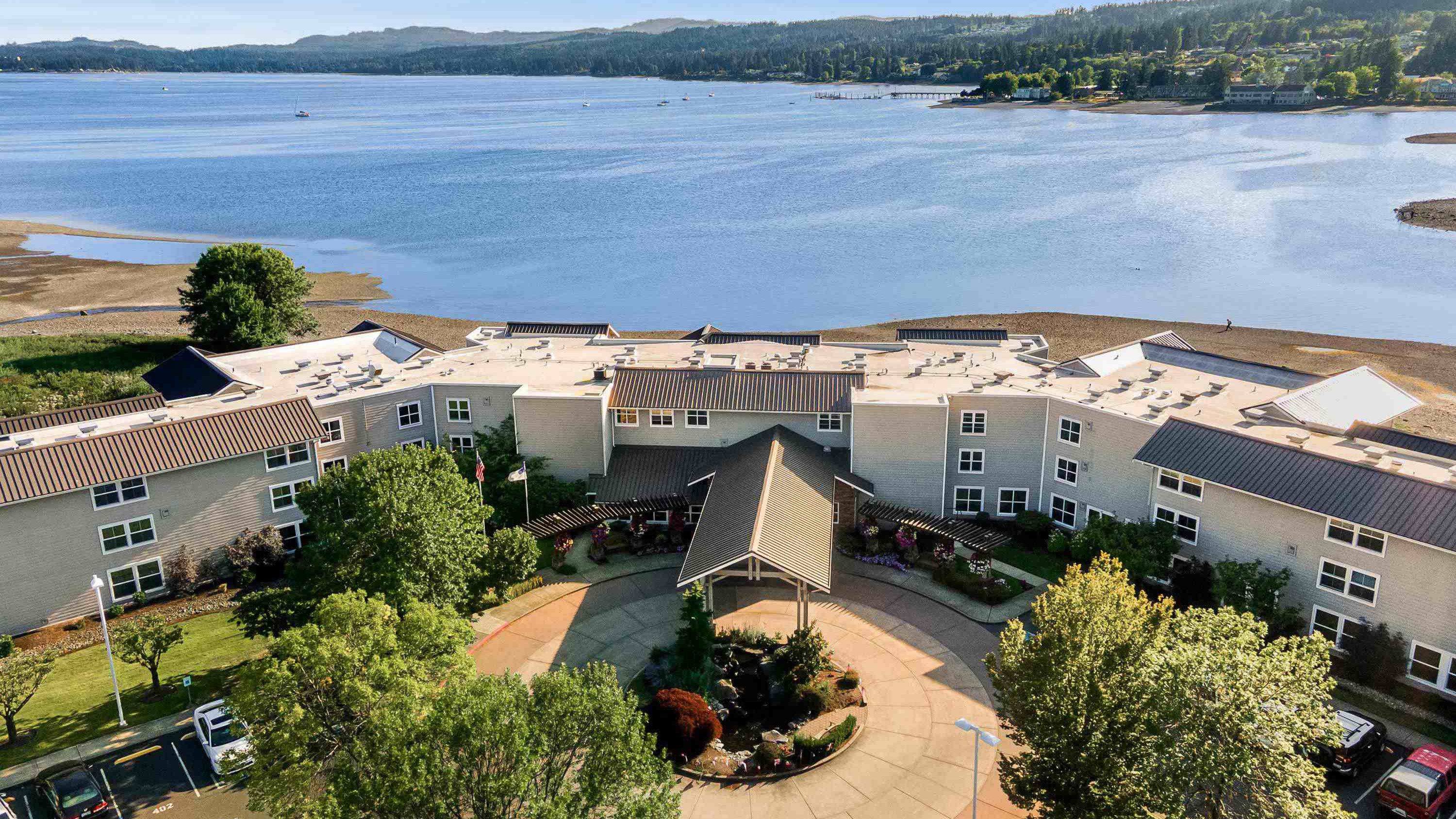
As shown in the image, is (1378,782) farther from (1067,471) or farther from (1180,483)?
(1067,471)

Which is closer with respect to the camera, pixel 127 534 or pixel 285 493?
pixel 127 534

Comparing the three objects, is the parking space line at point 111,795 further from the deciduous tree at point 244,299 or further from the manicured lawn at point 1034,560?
the deciduous tree at point 244,299

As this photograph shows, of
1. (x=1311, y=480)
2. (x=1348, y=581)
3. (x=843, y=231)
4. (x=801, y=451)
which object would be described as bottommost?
(x=1348, y=581)

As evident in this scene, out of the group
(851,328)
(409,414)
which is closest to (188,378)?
(409,414)

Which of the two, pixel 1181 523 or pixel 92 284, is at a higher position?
pixel 92 284

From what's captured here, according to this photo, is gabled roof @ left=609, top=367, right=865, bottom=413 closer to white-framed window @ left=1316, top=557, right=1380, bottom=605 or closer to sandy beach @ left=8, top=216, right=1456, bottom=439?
white-framed window @ left=1316, top=557, right=1380, bottom=605

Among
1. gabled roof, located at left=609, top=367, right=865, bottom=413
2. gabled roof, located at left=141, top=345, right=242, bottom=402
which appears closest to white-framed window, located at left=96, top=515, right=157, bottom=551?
gabled roof, located at left=141, top=345, right=242, bottom=402

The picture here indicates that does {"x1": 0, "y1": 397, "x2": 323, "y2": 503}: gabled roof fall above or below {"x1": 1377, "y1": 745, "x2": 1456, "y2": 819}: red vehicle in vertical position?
above
